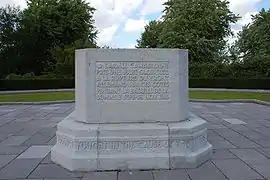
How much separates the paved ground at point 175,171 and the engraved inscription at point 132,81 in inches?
47.9

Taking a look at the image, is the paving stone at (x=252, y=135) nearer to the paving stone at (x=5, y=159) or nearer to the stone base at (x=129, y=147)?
the stone base at (x=129, y=147)

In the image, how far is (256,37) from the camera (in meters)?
44.3

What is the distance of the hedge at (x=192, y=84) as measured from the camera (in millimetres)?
26328

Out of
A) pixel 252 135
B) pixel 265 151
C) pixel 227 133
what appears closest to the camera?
pixel 265 151

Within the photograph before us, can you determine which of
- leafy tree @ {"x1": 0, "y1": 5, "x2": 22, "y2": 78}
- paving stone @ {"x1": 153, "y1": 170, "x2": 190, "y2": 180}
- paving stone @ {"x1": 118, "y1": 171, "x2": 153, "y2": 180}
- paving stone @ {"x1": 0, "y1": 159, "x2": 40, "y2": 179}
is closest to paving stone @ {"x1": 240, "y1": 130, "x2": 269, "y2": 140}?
paving stone @ {"x1": 153, "y1": 170, "x2": 190, "y2": 180}

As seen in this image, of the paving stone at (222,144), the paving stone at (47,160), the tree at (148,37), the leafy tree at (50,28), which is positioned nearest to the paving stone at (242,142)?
the paving stone at (222,144)

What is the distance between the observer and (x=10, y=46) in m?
35.0

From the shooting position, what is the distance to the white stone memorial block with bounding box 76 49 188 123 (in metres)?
5.64

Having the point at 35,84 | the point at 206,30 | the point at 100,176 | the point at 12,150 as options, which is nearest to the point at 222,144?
the point at 100,176

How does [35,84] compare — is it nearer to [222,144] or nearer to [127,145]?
[222,144]

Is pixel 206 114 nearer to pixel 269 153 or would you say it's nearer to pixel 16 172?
pixel 269 153

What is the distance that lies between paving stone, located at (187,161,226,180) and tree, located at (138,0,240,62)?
35478 mm

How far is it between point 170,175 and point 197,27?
38693 millimetres

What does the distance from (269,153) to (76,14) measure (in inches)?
1527
